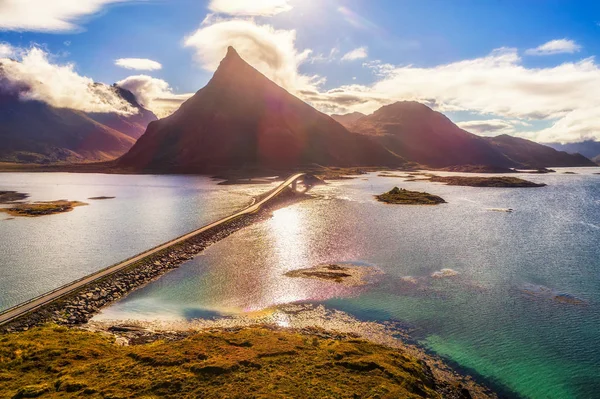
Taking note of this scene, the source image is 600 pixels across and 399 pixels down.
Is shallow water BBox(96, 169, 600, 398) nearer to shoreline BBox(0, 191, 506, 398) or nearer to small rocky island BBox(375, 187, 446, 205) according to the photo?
shoreline BBox(0, 191, 506, 398)

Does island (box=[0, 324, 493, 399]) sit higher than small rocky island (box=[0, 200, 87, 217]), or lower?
lower

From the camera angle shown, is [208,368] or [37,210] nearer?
[208,368]

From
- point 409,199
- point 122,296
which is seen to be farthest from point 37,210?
point 409,199

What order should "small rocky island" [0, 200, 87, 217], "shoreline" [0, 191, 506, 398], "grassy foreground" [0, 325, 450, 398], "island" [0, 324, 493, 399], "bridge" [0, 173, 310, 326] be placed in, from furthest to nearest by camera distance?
1. "small rocky island" [0, 200, 87, 217]
2. "bridge" [0, 173, 310, 326]
3. "shoreline" [0, 191, 506, 398]
4. "island" [0, 324, 493, 399]
5. "grassy foreground" [0, 325, 450, 398]

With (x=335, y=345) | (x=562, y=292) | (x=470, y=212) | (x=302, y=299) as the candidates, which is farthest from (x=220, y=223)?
(x=470, y=212)

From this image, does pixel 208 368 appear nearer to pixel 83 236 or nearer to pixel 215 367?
pixel 215 367

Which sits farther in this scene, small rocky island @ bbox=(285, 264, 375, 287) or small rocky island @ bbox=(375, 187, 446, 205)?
small rocky island @ bbox=(375, 187, 446, 205)

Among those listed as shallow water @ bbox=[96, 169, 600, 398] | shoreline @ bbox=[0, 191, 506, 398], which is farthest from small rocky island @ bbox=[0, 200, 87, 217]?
shoreline @ bbox=[0, 191, 506, 398]
